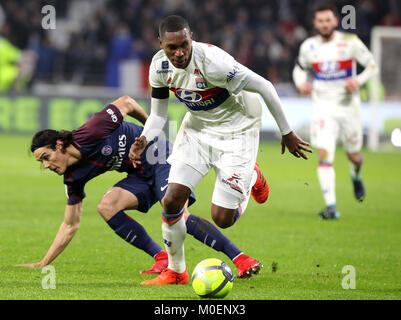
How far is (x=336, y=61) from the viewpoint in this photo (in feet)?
34.6

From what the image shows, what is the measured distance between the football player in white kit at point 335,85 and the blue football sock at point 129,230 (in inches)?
163

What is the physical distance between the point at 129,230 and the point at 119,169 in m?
0.58

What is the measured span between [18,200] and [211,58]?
6.12 meters

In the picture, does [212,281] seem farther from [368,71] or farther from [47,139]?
[368,71]

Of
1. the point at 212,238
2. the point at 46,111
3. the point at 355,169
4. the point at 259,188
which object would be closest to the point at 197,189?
the point at 355,169

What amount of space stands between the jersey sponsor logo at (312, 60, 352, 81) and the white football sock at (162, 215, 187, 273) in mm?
5154

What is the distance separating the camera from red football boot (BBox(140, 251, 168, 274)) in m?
6.59

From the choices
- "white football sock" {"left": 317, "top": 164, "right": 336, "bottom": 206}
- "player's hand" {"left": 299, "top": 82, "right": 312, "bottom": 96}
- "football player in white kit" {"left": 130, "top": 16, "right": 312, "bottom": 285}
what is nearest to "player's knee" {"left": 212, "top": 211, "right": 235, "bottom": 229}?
"football player in white kit" {"left": 130, "top": 16, "right": 312, "bottom": 285}

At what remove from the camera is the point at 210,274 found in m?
5.45

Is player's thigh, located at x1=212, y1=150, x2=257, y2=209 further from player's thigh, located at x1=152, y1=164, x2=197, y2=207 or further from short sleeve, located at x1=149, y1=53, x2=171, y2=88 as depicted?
short sleeve, located at x1=149, y1=53, x2=171, y2=88

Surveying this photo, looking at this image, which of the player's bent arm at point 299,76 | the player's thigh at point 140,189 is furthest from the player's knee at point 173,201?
the player's bent arm at point 299,76

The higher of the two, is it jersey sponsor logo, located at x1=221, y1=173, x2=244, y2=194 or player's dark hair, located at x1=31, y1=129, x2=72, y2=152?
player's dark hair, located at x1=31, y1=129, x2=72, y2=152

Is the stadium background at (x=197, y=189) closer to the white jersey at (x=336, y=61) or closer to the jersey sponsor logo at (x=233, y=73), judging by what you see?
the white jersey at (x=336, y=61)
